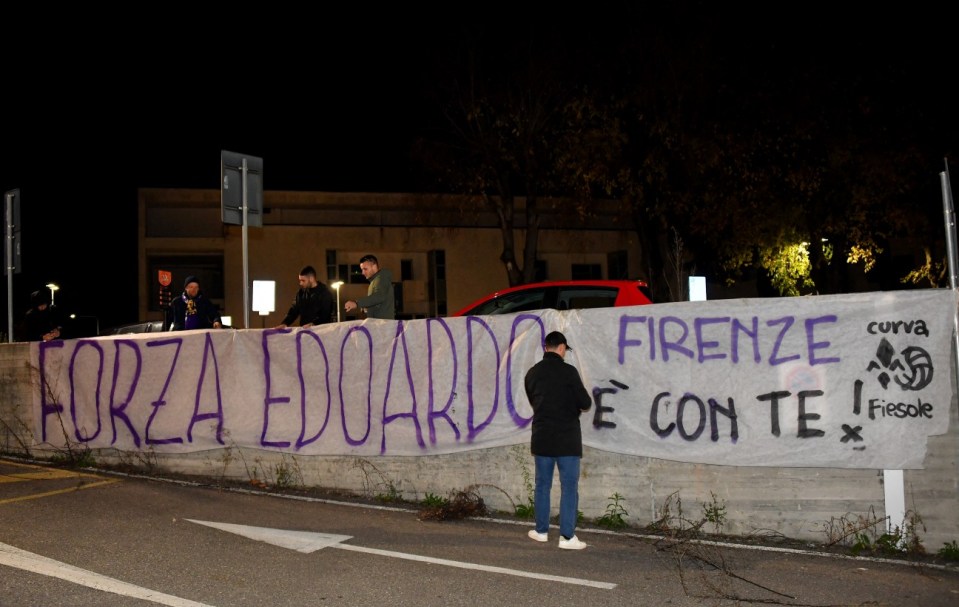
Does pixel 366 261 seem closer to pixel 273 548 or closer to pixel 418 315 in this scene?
pixel 273 548

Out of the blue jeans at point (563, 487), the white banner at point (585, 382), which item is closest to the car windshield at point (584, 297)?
the white banner at point (585, 382)

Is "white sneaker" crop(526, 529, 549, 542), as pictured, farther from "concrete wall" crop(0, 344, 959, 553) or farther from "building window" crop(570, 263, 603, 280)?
"building window" crop(570, 263, 603, 280)

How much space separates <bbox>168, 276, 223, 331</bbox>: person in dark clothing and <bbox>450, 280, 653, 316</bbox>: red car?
313 cm

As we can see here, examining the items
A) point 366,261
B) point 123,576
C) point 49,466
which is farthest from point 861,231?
point 123,576

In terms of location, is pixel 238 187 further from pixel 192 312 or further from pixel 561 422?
pixel 561 422

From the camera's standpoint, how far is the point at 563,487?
6223 mm

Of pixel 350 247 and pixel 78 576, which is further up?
pixel 350 247

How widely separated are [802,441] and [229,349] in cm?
570

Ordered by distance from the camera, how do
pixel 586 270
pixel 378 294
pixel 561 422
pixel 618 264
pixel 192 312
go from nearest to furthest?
pixel 561 422, pixel 378 294, pixel 192 312, pixel 618 264, pixel 586 270

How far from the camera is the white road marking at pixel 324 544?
17.9 feet

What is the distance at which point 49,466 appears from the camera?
31.7 ft

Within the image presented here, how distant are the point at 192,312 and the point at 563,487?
6116mm

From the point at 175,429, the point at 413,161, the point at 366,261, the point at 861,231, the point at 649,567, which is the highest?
the point at 413,161

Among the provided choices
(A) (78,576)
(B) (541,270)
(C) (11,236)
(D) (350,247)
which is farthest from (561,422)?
(B) (541,270)
